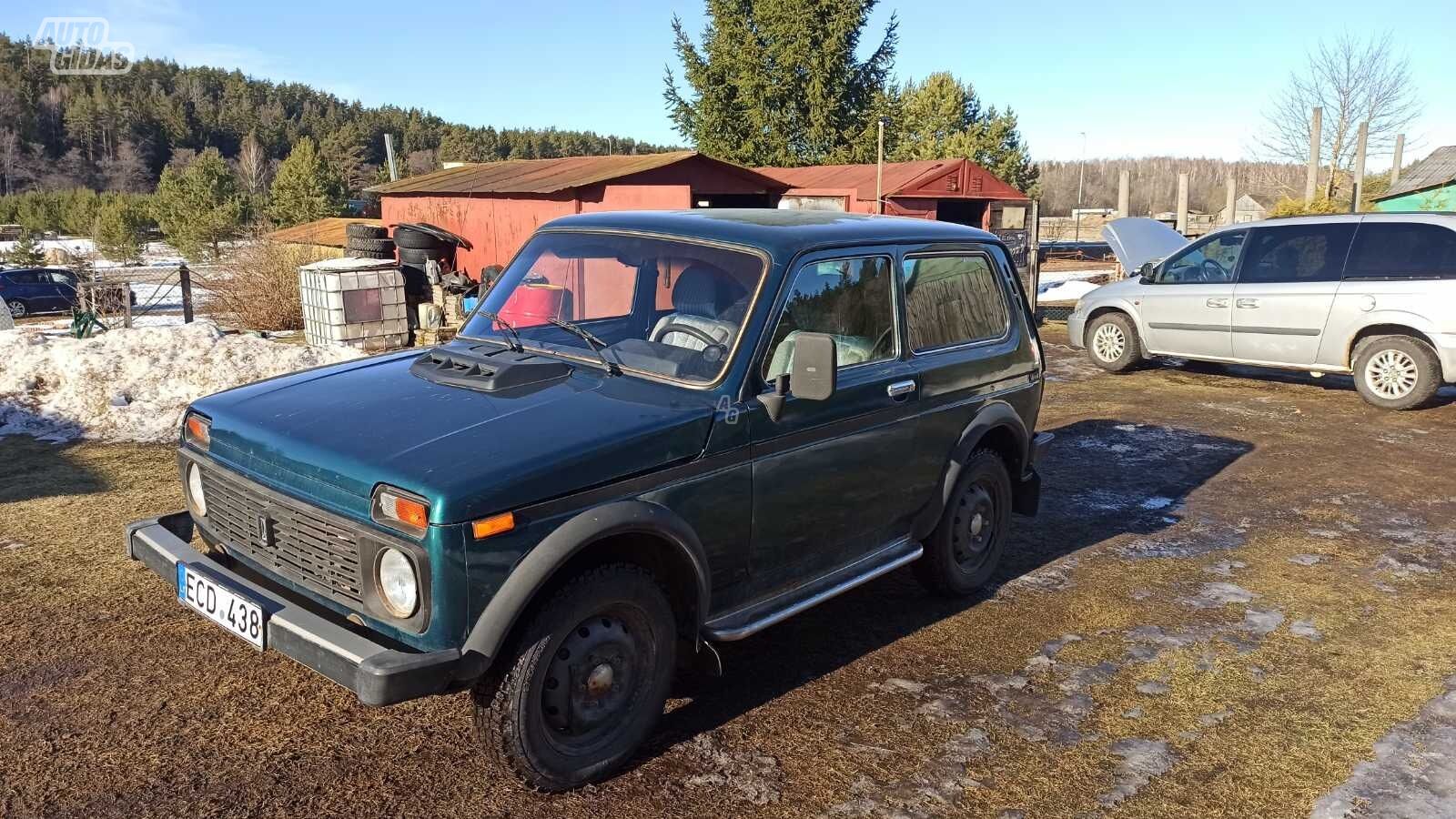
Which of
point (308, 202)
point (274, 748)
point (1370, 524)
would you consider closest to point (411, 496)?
point (274, 748)

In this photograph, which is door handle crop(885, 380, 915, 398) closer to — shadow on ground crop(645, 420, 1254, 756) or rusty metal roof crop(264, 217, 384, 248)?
shadow on ground crop(645, 420, 1254, 756)

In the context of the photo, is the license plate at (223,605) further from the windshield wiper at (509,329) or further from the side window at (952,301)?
the side window at (952,301)

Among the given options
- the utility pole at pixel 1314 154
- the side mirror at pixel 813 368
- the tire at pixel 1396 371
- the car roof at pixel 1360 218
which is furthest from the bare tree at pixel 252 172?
the side mirror at pixel 813 368

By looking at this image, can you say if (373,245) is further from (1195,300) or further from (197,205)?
(197,205)

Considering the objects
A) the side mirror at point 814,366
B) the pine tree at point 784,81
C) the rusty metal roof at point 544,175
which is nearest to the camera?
the side mirror at point 814,366

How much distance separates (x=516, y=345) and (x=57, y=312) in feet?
94.8

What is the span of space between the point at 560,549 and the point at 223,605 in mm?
1219

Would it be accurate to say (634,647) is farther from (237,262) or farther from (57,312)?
(57,312)

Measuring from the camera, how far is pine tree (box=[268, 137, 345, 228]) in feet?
142

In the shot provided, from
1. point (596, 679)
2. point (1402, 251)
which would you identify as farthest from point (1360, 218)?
point (596, 679)

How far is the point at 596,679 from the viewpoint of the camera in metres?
3.29

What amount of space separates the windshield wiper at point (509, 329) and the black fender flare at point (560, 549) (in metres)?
1.18

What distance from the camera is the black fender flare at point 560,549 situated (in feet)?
9.52

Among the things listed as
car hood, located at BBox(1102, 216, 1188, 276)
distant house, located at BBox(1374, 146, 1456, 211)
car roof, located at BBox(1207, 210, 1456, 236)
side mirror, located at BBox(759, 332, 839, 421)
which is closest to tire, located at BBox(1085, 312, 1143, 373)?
car roof, located at BBox(1207, 210, 1456, 236)
